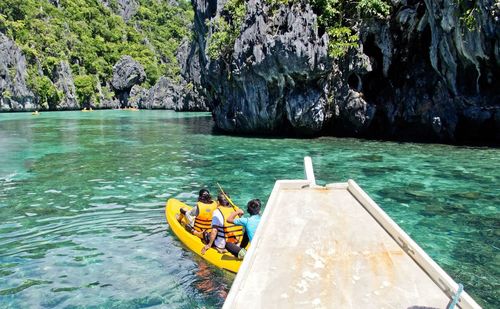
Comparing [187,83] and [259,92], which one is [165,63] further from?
[259,92]

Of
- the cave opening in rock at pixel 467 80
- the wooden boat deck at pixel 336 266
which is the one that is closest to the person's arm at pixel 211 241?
the wooden boat deck at pixel 336 266

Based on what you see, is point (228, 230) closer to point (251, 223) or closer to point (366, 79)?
point (251, 223)

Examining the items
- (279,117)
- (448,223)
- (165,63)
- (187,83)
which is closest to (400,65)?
(279,117)

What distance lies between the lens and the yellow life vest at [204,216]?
28.1 ft

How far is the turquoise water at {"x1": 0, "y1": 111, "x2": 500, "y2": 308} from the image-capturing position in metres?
6.92

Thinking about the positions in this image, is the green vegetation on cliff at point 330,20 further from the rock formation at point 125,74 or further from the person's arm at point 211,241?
the rock formation at point 125,74

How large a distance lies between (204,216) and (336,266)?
501 centimetres

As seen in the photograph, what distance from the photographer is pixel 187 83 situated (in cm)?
6325

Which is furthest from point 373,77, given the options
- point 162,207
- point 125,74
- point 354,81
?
point 125,74

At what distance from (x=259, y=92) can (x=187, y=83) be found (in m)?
38.1

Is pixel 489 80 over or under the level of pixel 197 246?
over

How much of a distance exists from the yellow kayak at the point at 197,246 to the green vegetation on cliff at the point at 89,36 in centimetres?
6444

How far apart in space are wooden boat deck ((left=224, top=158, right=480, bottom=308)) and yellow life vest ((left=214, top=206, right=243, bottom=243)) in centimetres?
261

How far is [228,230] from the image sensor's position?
7.90m
